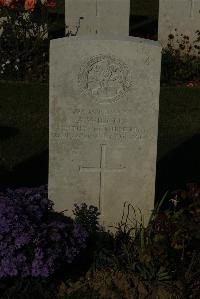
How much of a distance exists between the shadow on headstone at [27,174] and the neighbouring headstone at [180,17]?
5.28m

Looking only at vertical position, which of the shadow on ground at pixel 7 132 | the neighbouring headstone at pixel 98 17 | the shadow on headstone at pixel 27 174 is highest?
the neighbouring headstone at pixel 98 17

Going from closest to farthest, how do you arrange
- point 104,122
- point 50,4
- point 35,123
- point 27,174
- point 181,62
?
1. point 104,122
2. point 27,174
3. point 35,123
4. point 50,4
5. point 181,62

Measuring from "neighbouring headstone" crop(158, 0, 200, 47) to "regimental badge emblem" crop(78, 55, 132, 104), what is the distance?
7026 millimetres

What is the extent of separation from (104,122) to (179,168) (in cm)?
240

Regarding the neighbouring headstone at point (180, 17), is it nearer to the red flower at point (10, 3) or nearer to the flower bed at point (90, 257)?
the red flower at point (10, 3)

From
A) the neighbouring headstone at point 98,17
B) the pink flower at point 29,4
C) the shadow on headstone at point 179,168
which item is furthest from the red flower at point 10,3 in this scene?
the shadow on headstone at point 179,168

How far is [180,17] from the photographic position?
11992 millimetres

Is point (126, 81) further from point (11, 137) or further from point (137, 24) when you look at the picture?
point (137, 24)

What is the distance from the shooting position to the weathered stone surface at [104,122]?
513cm

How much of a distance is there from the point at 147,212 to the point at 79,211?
1.82 ft

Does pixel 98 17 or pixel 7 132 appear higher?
pixel 98 17

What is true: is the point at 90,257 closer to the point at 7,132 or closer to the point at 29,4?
the point at 7,132

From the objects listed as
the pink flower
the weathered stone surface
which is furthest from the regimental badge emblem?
the pink flower

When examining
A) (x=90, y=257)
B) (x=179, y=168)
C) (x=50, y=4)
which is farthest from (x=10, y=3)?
(x=90, y=257)
